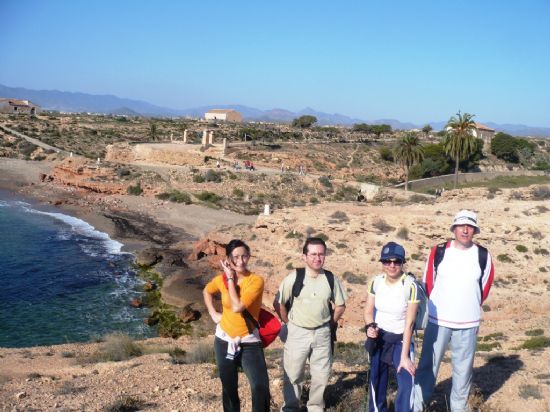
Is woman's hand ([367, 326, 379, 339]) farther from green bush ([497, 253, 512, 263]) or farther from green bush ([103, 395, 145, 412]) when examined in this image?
green bush ([497, 253, 512, 263])

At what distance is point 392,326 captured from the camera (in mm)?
5008

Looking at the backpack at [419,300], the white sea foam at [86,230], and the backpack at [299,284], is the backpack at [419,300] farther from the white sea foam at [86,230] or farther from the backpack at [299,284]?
the white sea foam at [86,230]

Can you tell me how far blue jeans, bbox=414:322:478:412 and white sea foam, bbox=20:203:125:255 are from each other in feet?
80.4

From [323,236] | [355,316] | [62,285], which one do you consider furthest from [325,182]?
[355,316]

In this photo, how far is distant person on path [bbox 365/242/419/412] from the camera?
4879mm

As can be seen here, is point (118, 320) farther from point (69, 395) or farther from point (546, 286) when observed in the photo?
point (546, 286)

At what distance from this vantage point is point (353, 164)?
56.2m

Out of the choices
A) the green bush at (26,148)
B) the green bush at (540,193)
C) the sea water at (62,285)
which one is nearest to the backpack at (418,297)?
the sea water at (62,285)

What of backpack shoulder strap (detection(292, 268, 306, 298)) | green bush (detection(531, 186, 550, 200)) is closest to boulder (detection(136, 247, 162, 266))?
green bush (detection(531, 186, 550, 200))

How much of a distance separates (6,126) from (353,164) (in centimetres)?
4783

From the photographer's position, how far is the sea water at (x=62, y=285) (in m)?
17.4

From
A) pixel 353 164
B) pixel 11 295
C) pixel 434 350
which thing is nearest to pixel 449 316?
pixel 434 350

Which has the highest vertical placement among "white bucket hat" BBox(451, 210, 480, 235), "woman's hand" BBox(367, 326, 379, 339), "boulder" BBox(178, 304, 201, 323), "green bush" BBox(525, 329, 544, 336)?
"white bucket hat" BBox(451, 210, 480, 235)

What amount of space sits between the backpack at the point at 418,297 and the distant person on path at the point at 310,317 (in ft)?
1.65
